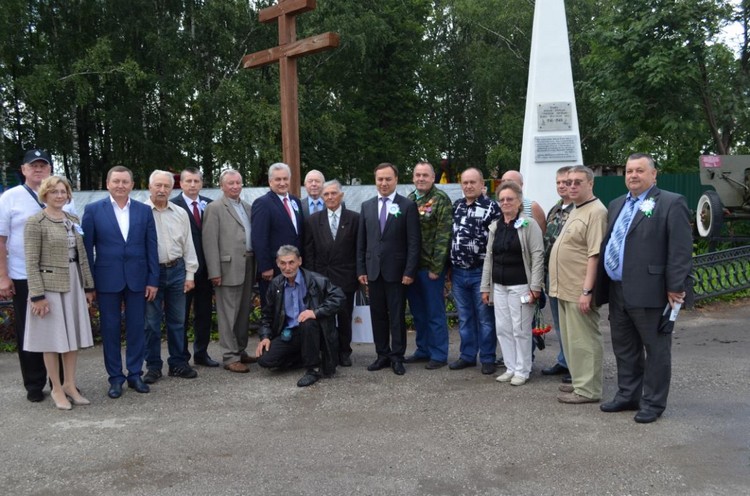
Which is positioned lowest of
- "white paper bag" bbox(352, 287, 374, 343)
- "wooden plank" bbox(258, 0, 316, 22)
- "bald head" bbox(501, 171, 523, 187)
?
"white paper bag" bbox(352, 287, 374, 343)

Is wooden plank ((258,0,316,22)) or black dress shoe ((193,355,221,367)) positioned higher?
wooden plank ((258,0,316,22))

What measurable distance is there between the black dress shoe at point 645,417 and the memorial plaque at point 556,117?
6.31 m

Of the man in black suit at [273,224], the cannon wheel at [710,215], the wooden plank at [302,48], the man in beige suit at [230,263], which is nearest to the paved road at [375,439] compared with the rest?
the man in beige suit at [230,263]

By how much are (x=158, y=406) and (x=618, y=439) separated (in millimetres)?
3379

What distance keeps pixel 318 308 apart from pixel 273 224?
3.08ft

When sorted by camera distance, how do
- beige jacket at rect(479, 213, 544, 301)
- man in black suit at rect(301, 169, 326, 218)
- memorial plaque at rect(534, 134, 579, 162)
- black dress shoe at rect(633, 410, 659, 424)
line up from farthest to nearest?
1. memorial plaque at rect(534, 134, 579, 162)
2. man in black suit at rect(301, 169, 326, 218)
3. beige jacket at rect(479, 213, 544, 301)
4. black dress shoe at rect(633, 410, 659, 424)

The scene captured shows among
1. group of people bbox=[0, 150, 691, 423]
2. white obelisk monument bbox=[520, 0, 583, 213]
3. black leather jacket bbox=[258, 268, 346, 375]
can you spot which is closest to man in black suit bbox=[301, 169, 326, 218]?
group of people bbox=[0, 150, 691, 423]

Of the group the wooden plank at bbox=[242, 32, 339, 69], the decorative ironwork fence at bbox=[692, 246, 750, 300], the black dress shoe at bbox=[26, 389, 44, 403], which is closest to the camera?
the black dress shoe at bbox=[26, 389, 44, 403]

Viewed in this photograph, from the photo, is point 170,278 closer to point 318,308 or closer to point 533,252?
point 318,308

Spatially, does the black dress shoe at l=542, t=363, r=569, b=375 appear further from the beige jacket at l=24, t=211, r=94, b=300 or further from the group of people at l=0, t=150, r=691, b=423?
the beige jacket at l=24, t=211, r=94, b=300

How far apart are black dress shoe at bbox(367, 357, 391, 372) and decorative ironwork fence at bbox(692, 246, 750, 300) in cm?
517

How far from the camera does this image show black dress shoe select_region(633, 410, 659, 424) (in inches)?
179

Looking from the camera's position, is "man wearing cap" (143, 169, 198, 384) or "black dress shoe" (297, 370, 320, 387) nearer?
"black dress shoe" (297, 370, 320, 387)

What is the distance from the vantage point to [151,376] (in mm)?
5836
